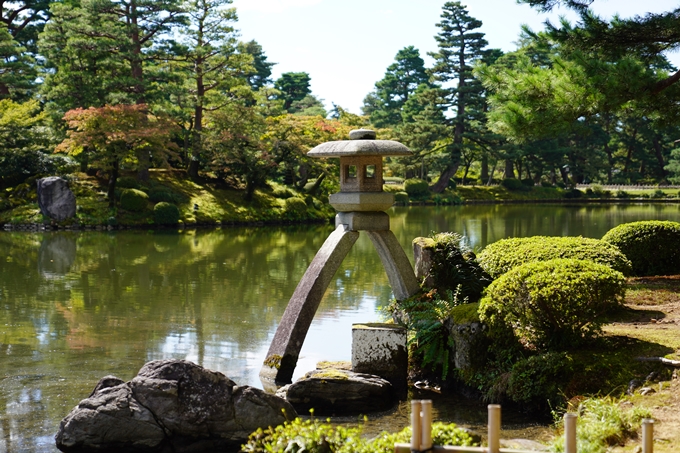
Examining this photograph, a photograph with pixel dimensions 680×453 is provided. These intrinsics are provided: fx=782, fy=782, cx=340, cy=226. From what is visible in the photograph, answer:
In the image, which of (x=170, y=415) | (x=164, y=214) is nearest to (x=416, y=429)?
(x=170, y=415)

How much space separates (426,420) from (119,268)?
14.5 metres

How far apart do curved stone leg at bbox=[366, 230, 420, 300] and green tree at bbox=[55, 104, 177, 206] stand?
67.3 ft

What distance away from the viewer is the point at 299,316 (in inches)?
331

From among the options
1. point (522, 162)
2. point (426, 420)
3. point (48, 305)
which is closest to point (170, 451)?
point (426, 420)

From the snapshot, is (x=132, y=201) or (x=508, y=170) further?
(x=508, y=170)

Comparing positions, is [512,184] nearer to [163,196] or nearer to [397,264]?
[163,196]

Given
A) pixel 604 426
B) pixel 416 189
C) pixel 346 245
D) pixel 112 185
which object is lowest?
pixel 604 426

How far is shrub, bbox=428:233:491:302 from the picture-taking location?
891 cm

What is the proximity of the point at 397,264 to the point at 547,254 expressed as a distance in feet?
6.46

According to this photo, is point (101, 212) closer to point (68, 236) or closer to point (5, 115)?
point (68, 236)

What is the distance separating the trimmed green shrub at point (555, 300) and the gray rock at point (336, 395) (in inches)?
50.7

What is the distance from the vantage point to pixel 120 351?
387 inches

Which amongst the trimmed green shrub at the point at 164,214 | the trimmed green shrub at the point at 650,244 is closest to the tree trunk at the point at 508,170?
the trimmed green shrub at the point at 164,214

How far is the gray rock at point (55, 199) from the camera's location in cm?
2780
